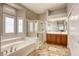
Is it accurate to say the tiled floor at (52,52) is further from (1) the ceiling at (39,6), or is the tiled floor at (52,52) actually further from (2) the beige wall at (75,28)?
(1) the ceiling at (39,6)

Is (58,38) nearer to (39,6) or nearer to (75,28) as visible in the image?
(39,6)

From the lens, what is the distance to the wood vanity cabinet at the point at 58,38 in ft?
12.3

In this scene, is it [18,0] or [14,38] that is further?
[14,38]

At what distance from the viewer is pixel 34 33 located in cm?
329

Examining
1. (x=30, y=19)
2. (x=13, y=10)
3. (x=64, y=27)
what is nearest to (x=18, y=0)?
(x=13, y=10)

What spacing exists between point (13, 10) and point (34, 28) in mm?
1123

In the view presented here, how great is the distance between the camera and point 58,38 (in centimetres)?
397

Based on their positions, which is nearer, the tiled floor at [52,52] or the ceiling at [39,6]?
the ceiling at [39,6]

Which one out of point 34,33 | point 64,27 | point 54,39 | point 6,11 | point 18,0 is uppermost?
point 6,11

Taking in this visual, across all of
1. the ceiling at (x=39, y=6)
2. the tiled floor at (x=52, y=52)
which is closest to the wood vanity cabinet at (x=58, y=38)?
the tiled floor at (x=52, y=52)

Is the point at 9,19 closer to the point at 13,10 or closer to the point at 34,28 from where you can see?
the point at 13,10

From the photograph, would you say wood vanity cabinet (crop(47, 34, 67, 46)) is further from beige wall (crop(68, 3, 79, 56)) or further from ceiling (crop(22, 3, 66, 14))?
beige wall (crop(68, 3, 79, 56))

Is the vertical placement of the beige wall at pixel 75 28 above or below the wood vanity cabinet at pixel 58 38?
above

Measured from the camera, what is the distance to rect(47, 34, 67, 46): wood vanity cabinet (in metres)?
3.75
